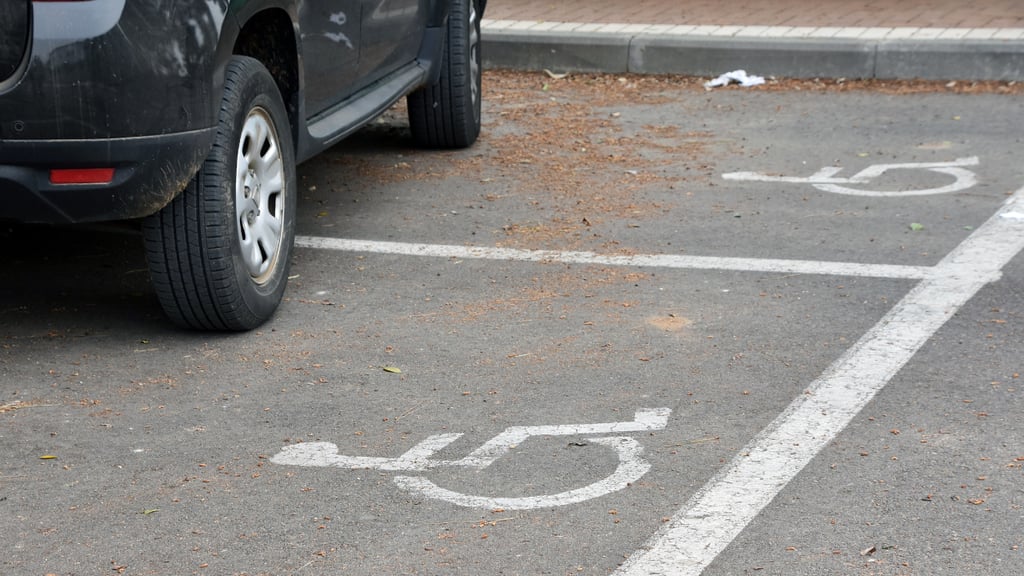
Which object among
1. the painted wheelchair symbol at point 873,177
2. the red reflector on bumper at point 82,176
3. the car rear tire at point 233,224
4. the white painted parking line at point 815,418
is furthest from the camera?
the painted wheelchair symbol at point 873,177

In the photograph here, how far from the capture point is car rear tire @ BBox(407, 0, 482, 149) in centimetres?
746

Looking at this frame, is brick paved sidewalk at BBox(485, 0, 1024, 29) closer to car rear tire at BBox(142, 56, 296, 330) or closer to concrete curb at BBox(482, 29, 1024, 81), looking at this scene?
concrete curb at BBox(482, 29, 1024, 81)

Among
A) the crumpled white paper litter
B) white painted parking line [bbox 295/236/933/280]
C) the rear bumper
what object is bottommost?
the crumpled white paper litter

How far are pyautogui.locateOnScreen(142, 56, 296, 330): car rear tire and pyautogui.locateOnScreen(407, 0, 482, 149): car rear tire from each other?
2590 mm

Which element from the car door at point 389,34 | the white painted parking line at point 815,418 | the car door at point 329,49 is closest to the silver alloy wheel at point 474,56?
the car door at point 389,34

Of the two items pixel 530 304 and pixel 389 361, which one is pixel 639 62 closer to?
pixel 530 304

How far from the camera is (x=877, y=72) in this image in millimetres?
9742

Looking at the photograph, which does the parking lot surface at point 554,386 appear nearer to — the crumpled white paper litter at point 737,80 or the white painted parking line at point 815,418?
the white painted parking line at point 815,418

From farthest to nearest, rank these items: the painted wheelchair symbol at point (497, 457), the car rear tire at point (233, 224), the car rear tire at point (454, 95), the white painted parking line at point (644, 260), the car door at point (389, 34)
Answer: the car rear tire at point (454, 95), the car door at point (389, 34), the white painted parking line at point (644, 260), the car rear tire at point (233, 224), the painted wheelchair symbol at point (497, 457)

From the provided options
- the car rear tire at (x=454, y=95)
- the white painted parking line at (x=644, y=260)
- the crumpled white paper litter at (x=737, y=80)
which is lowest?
the crumpled white paper litter at (x=737, y=80)

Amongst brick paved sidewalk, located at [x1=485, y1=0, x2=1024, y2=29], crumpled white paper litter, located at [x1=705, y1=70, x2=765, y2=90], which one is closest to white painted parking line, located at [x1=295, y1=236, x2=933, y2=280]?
crumpled white paper litter, located at [x1=705, y1=70, x2=765, y2=90]

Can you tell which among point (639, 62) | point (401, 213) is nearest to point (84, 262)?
point (401, 213)

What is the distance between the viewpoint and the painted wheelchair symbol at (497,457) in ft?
11.6

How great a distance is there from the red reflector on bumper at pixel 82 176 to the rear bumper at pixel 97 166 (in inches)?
0.5
